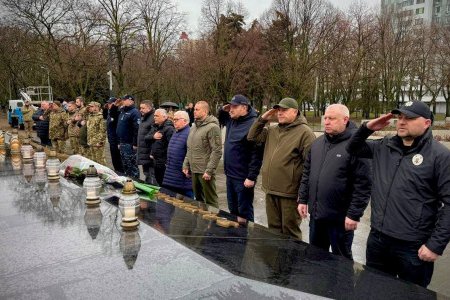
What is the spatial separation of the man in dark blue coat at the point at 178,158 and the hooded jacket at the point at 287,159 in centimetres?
190

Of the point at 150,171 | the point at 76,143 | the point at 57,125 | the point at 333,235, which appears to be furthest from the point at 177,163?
the point at 57,125

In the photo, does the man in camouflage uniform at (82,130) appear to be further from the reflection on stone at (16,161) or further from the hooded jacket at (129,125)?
the reflection on stone at (16,161)

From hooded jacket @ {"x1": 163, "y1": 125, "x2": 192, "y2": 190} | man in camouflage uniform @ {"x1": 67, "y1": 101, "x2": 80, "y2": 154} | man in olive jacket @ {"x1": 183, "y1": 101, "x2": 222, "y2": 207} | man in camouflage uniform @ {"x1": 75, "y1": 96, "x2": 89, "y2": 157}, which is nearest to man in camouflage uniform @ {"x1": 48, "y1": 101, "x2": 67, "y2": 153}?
man in camouflage uniform @ {"x1": 67, "y1": 101, "x2": 80, "y2": 154}

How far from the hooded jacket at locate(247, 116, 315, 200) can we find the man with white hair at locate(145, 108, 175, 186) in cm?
259

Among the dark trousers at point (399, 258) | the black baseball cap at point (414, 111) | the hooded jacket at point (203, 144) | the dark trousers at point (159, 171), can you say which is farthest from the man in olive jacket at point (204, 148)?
the black baseball cap at point (414, 111)

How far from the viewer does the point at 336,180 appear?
3309mm

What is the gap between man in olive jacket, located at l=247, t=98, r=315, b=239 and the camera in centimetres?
385

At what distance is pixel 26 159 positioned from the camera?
17.7ft

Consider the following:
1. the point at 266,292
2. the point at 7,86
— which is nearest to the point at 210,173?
the point at 266,292

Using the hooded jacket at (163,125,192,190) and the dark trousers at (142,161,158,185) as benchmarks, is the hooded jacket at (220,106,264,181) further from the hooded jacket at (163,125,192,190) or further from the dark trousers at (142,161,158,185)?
the dark trousers at (142,161,158,185)

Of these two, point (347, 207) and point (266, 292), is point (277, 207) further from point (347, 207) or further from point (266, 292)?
point (266, 292)

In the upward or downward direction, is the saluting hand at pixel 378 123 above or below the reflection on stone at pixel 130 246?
above

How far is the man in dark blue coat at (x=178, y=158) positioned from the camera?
18.4ft

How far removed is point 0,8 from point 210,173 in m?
20.6
